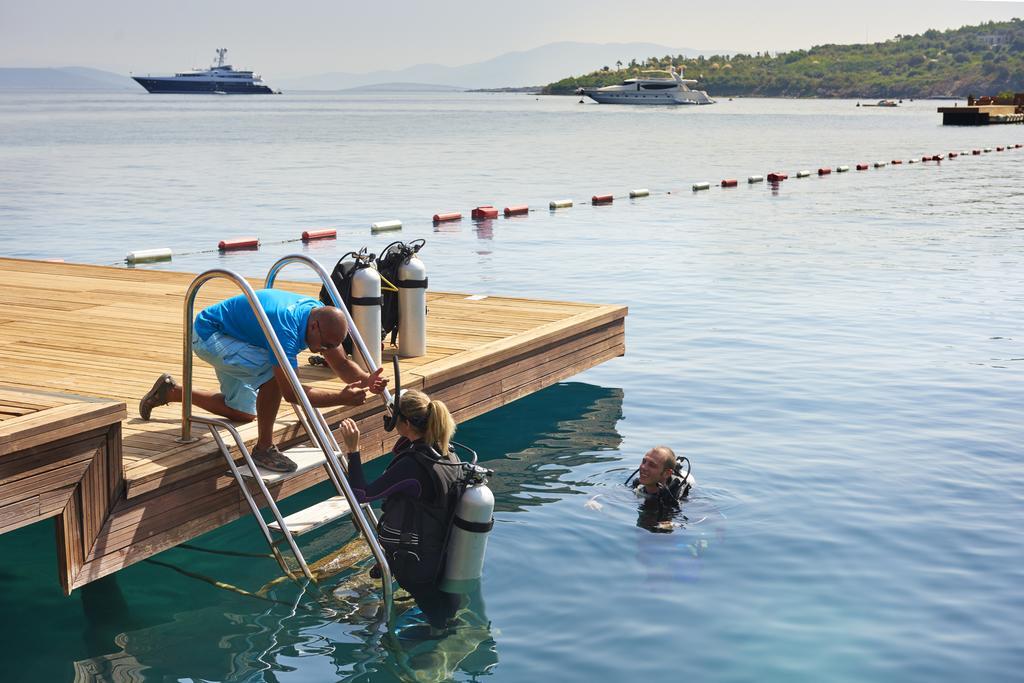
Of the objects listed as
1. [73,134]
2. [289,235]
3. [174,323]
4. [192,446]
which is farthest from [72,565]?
[73,134]

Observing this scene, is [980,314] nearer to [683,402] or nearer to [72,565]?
[683,402]

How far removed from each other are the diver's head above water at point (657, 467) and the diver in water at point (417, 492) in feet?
7.92

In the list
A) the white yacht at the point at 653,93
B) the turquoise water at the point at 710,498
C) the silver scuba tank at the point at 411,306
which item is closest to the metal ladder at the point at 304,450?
A: the turquoise water at the point at 710,498

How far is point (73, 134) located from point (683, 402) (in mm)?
82590

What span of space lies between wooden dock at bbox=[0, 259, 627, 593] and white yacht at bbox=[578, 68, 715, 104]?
178795 millimetres

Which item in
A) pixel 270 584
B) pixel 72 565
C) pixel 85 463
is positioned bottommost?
pixel 270 584

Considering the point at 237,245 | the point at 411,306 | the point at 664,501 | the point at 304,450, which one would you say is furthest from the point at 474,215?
the point at 304,450

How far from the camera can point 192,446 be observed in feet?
23.3

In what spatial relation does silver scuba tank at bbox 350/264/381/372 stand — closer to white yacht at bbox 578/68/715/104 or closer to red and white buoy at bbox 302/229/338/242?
red and white buoy at bbox 302/229/338/242

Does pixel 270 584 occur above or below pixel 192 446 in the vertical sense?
below

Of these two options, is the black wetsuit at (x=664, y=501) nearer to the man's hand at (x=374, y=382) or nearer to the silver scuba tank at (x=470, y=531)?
the silver scuba tank at (x=470, y=531)

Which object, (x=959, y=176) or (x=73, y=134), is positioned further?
(x=73, y=134)

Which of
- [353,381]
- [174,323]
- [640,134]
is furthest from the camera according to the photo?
[640,134]

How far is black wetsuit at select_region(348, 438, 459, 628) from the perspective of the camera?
633cm
